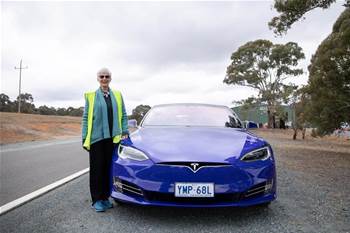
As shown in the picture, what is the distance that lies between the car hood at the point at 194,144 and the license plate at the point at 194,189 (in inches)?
9.5

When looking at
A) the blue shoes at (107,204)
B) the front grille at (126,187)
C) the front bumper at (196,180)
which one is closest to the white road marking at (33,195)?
the blue shoes at (107,204)

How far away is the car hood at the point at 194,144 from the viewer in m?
3.38

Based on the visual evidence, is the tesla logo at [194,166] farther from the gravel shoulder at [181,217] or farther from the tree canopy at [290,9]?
the tree canopy at [290,9]

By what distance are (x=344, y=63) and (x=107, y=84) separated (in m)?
9.24

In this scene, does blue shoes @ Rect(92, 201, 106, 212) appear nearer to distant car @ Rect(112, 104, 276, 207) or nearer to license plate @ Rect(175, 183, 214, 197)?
distant car @ Rect(112, 104, 276, 207)

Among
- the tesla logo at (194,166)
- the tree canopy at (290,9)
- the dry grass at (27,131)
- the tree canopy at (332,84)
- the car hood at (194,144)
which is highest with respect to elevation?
the tree canopy at (290,9)

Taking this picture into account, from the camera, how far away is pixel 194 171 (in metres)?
3.23

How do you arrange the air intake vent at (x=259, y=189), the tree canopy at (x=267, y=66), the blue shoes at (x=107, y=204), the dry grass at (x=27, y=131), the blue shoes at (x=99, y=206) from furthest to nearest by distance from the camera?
the tree canopy at (x=267, y=66) → the dry grass at (x=27, y=131) → the blue shoes at (x=107, y=204) → the blue shoes at (x=99, y=206) → the air intake vent at (x=259, y=189)

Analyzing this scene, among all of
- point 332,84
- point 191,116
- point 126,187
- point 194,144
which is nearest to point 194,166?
point 194,144

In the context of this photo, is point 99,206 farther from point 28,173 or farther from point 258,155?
point 28,173

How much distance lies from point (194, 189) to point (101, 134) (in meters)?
1.33

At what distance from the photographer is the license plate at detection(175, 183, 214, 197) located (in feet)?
10.5

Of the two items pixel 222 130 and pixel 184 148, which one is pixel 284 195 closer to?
pixel 222 130

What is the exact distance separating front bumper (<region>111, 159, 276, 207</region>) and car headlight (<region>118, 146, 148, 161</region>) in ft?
0.27
